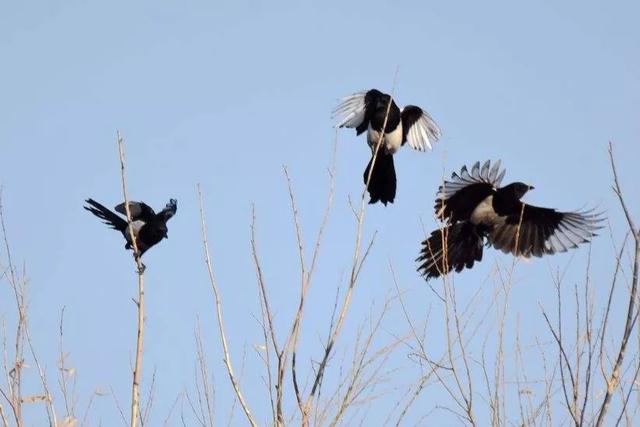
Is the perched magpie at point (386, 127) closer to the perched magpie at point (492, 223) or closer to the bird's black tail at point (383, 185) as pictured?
the bird's black tail at point (383, 185)

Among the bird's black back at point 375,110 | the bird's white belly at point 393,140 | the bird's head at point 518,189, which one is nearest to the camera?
the bird's head at point 518,189

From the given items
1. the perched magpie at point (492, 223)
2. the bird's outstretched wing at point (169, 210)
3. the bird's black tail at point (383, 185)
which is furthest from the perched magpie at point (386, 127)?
the bird's outstretched wing at point (169, 210)

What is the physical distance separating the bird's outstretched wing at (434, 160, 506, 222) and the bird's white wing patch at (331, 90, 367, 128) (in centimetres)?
86

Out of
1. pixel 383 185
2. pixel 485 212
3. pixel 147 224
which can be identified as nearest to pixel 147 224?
pixel 147 224

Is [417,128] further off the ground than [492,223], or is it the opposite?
[417,128]

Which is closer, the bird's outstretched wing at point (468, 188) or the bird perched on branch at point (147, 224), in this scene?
the bird's outstretched wing at point (468, 188)

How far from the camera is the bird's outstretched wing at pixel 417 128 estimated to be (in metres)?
7.58

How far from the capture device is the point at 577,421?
3.29 m

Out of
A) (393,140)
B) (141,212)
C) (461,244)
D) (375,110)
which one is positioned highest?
(375,110)

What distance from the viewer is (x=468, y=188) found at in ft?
23.0

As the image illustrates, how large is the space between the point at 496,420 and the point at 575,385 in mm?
388

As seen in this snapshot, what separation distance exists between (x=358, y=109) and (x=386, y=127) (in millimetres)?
241

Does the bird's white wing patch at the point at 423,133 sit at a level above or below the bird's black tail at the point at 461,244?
above

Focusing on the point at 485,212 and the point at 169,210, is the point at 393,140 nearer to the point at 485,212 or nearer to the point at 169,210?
the point at 485,212
